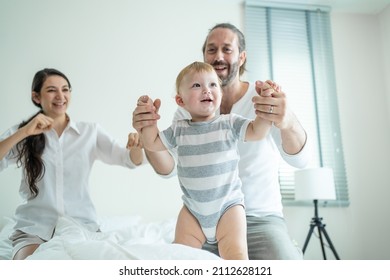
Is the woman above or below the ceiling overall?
below

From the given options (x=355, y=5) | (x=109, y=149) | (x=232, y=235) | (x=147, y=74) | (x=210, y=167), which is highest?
(x=355, y=5)

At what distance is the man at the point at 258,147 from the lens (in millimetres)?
813

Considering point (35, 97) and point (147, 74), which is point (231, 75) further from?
point (35, 97)

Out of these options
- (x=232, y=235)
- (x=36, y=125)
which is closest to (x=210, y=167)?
(x=232, y=235)

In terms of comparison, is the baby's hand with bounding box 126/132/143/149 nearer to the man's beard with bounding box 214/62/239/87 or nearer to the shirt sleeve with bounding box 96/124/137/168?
the shirt sleeve with bounding box 96/124/137/168

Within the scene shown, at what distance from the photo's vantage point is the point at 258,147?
1061mm

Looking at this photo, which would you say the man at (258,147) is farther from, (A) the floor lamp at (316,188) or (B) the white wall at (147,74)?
(A) the floor lamp at (316,188)

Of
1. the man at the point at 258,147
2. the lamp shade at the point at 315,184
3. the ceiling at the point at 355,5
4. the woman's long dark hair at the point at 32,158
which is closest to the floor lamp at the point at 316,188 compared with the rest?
the lamp shade at the point at 315,184

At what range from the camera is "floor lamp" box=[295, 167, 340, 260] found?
1.48m

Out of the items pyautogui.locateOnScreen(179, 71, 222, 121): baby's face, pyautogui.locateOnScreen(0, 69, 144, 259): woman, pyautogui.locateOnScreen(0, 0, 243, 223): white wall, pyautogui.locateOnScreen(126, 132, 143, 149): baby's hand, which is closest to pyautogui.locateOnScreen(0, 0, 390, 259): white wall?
pyautogui.locateOnScreen(0, 0, 243, 223): white wall

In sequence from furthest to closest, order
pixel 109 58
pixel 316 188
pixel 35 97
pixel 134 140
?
pixel 316 188
pixel 109 58
pixel 35 97
pixel 134 140

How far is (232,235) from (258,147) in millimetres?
336

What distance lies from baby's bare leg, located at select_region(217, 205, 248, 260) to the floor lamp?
2.40 ft

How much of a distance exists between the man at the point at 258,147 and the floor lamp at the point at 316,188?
0.49 meters
